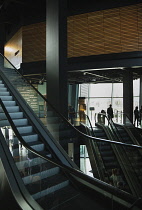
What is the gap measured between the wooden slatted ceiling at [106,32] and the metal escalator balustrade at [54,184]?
31.1ft

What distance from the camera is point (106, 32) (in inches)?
528

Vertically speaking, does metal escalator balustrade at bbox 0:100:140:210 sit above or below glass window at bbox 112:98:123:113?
below

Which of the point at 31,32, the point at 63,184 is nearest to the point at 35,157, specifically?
the point at 63,184

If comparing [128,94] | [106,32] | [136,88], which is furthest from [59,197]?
[136,88]

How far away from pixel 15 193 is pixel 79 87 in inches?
972

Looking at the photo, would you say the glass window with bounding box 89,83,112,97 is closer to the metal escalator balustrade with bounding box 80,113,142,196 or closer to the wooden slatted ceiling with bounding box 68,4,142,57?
the wooden slatted ceiling with bounding box 68,4,142,57

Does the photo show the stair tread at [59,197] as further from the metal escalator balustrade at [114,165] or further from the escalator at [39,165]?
the metal escalator balustrade at [114,165]

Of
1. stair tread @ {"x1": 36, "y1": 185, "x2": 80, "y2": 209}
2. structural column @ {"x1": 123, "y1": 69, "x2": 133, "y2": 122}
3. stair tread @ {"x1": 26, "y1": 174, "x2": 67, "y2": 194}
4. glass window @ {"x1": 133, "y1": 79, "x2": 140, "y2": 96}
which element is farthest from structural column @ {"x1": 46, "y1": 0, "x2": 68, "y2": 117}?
glass window @ {"x1": 133, "y1": 79, "x2": 140, "y2": 96}

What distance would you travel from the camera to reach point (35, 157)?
4.74m

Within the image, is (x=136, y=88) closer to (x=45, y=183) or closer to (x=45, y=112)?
(x=45, y=112)

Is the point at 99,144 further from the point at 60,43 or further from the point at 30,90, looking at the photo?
the point at 60,43

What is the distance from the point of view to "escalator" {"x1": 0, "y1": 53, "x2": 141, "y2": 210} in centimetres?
325

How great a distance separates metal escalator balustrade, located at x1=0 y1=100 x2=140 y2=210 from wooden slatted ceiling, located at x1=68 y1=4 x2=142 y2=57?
9.47 meters

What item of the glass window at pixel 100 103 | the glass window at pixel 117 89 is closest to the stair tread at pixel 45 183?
the glass window at pixel 117 89
